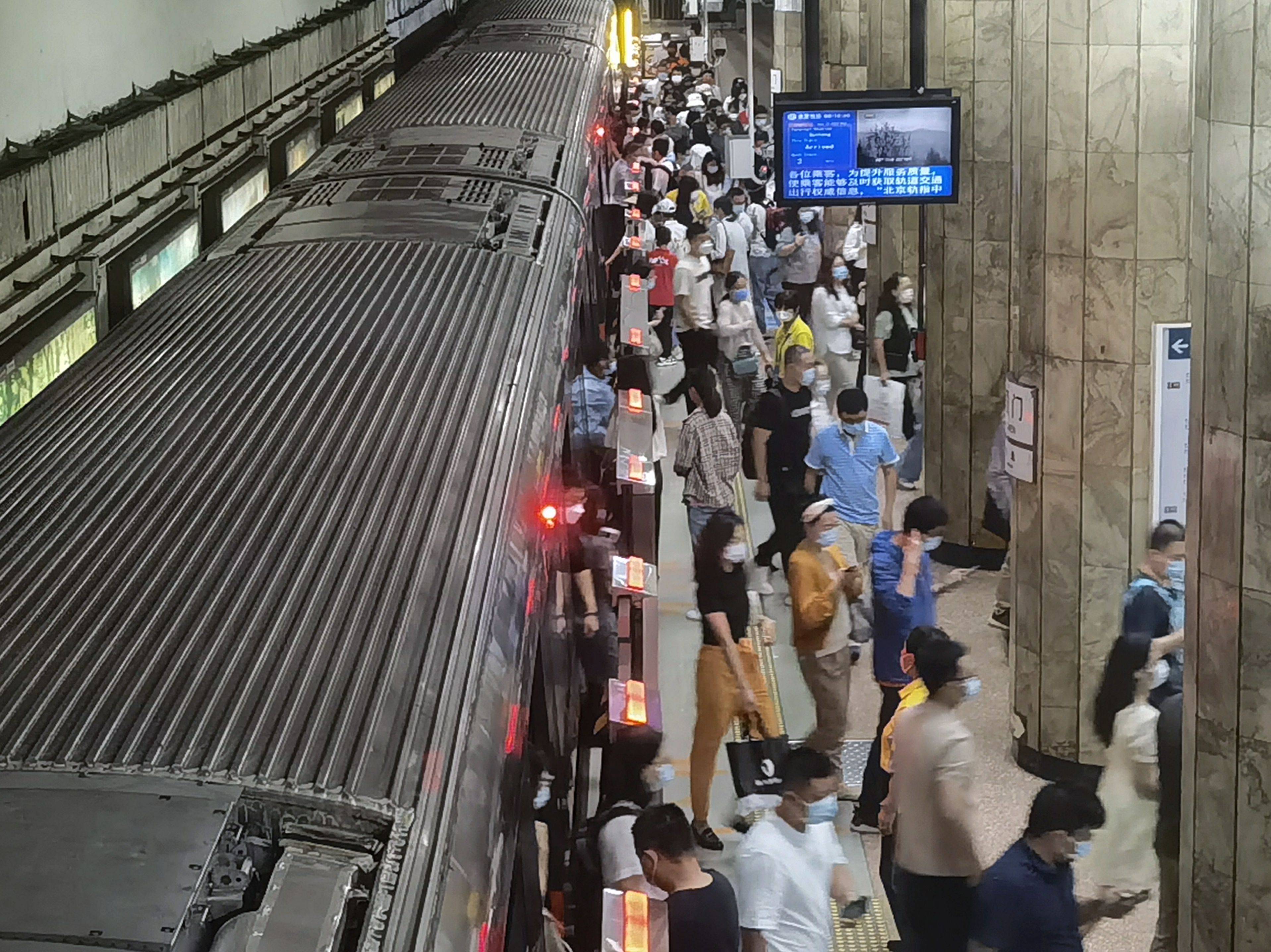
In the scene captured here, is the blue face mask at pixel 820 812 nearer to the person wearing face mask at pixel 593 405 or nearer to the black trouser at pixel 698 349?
the person wearing face mask at pixel 593 405

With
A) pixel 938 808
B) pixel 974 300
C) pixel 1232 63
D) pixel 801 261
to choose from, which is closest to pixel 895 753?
pixel 938 808

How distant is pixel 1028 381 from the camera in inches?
293

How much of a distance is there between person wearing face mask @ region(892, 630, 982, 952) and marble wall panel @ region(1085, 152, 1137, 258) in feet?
9.16

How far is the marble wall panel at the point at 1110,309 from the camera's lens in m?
7.00

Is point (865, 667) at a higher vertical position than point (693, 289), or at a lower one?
lower

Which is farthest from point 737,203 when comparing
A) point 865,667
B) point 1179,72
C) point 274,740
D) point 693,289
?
point 274,740

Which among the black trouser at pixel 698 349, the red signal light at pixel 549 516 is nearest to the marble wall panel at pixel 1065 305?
the red signal light at pixel 549 516

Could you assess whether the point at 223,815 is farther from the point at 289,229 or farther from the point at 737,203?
the point at 737,203

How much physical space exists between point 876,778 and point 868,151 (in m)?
4.52

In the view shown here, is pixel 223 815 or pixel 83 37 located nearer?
pixel 223 815

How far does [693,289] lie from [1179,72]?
6.11m

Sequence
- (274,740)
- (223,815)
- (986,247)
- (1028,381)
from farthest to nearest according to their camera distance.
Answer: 1. (986,247)
2. (1028,381)
3. (274,740)
4. (223,815)

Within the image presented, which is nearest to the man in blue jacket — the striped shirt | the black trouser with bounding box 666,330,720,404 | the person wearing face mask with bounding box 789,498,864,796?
the person wearing face mask with bounding box 789,498,864,796

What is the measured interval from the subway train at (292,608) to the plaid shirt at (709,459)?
6.88 feet
